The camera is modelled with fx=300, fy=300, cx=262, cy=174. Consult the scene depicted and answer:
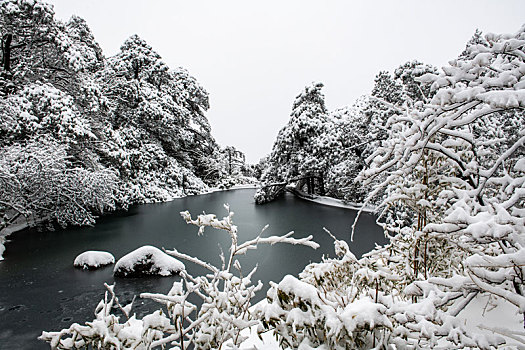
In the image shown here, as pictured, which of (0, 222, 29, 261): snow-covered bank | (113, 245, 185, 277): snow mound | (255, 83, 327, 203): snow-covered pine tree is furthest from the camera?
(255, 83, 327, 203): snow-covered pine tree

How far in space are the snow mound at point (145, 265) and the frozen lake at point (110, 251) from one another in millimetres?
247

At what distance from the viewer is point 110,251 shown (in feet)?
30.8

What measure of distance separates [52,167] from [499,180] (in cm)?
1224

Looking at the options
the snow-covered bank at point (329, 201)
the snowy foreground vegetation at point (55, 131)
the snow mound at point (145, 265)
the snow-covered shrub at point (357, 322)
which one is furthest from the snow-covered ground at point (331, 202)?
the snow-covered shrub at point (357, 322)

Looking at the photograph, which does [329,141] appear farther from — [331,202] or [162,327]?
[162,327]

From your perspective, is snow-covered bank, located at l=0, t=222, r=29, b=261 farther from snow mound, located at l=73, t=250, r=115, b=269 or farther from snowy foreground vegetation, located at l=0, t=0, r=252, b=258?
snow mound, located at l=73, t=250, r=115, b=269

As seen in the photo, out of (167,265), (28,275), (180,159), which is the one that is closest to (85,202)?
(28,275)

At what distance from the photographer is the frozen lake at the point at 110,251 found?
18.6 feet

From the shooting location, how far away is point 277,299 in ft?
5.08

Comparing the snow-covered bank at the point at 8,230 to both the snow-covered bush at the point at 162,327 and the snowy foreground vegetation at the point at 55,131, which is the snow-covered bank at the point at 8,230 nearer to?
the snowy foreground vegetation at the point at 55,131

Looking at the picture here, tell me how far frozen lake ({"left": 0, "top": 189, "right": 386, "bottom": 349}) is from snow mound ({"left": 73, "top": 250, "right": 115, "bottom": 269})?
205mm

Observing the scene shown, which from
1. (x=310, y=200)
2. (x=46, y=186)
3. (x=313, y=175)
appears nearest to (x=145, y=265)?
(x=46, y=186)

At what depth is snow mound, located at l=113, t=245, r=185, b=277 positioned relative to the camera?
7.39 m

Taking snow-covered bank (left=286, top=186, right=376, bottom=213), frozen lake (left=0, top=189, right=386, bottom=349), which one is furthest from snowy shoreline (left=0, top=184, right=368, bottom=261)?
frozen lake (left=0, top=189, right=386, bottom=349)
